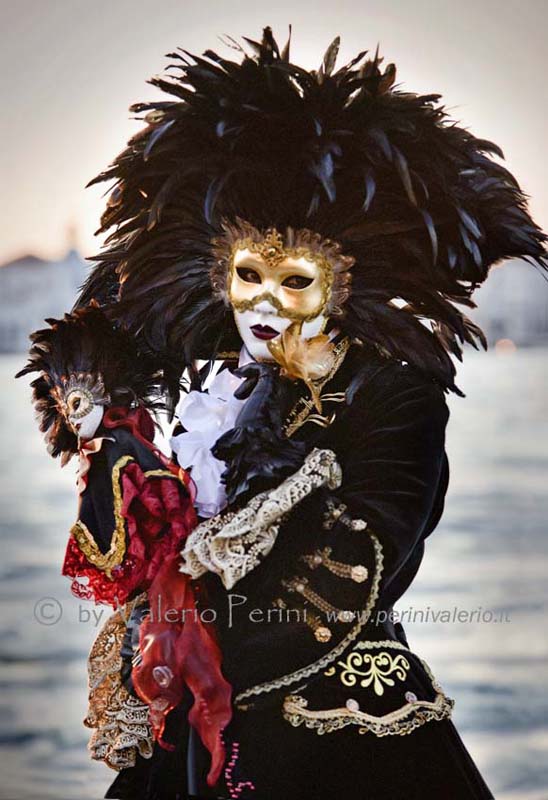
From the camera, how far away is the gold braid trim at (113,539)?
2.26 metres

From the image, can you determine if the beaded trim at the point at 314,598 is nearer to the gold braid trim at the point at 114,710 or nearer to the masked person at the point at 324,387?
the masked person at the point at 324,387

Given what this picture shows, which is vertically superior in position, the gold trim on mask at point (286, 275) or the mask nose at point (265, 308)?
the gold trim on mask at point (286, 275)

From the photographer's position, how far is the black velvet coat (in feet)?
7.36

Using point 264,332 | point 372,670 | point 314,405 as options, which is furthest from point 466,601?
point 264,332

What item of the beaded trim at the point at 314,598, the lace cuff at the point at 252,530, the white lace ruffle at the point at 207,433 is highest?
the white lace ruffle at the point at 207,433

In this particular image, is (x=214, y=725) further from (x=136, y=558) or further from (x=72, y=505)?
(x=72, y=505)

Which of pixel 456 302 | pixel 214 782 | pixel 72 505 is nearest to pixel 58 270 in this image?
pixel 72 505

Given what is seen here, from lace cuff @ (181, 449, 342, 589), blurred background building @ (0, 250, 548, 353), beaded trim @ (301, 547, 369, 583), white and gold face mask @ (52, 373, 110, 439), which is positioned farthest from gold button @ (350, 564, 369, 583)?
blurred background building @ (0, 250, 548, 353)

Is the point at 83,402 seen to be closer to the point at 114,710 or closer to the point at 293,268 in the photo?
the point at 293,268

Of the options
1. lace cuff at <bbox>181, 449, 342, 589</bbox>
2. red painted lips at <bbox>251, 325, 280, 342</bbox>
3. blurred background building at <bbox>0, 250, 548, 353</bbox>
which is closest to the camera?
lace cuff at <bbox>181, 449, 342, 589</bbox>

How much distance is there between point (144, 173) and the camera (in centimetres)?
234

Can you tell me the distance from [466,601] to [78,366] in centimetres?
84

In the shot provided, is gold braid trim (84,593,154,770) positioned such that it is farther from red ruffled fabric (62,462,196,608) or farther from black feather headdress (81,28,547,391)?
black feather headdress (81,28,547,391)

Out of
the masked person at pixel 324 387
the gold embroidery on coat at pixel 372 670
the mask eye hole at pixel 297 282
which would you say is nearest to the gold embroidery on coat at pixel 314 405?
the masked person at pixel 324 387
